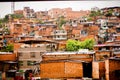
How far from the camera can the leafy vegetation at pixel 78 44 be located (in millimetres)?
5793

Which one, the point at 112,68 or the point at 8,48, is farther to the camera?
the point at 8,48

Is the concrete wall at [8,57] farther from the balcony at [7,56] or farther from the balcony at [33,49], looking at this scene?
the balcony at [33,49]

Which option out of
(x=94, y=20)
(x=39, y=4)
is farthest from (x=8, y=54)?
(x=94, y=20)

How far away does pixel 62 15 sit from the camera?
577 centimetres

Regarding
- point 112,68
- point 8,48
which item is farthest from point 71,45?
point 8,48

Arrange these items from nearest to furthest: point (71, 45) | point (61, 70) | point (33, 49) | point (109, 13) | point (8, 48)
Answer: point (109, 13), point (71, 45), point (8, 48), point (61, 70), point (33, 49)

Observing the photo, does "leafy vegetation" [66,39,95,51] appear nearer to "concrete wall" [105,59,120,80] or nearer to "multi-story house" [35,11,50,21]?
"concrete wall" [105,59,120,80]

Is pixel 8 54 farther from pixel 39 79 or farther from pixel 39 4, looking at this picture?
pixel 39 4

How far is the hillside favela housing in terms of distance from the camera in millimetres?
5793

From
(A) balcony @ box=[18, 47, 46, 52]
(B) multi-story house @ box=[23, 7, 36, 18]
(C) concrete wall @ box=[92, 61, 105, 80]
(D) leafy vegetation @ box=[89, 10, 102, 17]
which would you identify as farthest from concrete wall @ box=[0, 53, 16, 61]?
(D) leafy vegetation @ box=[89, 10, 102, 17]

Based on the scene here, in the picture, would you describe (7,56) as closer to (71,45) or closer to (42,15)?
(42,15)

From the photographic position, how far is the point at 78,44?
5895mm

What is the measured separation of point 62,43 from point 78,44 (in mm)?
279

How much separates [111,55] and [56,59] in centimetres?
97
